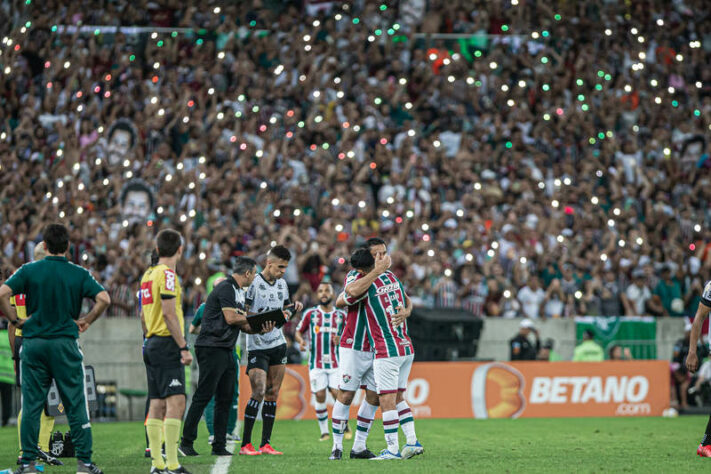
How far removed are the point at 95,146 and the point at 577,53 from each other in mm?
13747

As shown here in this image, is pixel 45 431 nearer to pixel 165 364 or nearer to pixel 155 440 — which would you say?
pixel 155 440

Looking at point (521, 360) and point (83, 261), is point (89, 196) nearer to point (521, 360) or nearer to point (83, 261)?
point (83, 261)

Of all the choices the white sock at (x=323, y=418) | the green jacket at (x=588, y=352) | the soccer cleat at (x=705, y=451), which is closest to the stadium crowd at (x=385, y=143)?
the green jacket at (x=588, y=352)

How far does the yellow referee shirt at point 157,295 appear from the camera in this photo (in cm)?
945

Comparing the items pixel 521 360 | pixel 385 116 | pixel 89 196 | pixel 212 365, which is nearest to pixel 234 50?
pixel 385 116

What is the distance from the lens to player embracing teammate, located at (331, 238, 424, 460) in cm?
1162

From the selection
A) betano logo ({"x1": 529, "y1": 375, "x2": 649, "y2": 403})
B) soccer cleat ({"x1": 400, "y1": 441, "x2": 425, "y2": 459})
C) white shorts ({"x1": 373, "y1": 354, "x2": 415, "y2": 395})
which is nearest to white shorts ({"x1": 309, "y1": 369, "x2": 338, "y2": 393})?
soccer cleat ({"x1": 400, "y1": 441, "x2": 425, "y2": 459})

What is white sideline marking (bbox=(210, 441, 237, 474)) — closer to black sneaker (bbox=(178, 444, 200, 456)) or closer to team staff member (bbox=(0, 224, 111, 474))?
black sneaker (bbox=(178, 444, 200, 456))

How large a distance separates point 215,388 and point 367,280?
7.19 ft

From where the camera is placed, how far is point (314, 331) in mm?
16484

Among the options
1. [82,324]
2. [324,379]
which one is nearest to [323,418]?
[324,379]

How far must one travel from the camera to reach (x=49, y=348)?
9352 mm

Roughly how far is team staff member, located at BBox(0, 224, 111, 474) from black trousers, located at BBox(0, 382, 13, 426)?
1095 centimetres

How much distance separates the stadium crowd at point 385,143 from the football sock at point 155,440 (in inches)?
445
